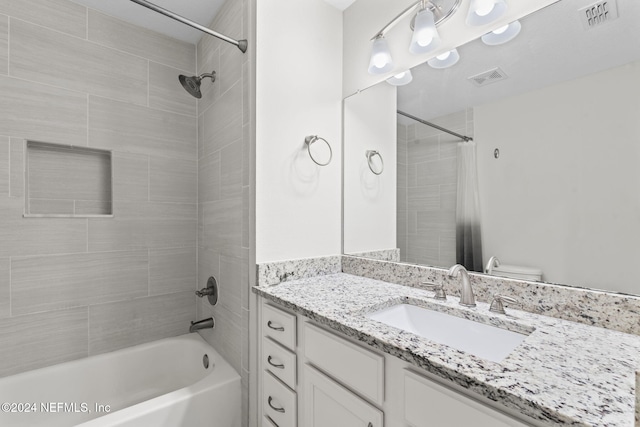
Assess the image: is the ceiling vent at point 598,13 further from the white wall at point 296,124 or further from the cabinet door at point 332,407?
the cabinet door at point 332,407

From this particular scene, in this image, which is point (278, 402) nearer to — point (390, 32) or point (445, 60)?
point (445, 60)

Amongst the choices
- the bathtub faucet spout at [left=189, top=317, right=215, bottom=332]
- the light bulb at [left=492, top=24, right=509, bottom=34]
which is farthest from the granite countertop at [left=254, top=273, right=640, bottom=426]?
the light bulb at [left=492, top=24, right=509, bottom=34]

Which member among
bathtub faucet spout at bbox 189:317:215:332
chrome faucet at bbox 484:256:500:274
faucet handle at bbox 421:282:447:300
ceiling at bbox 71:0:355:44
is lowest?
bathtub faucet spout at bbox 189:317:215:332

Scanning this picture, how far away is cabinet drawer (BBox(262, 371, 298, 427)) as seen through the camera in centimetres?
120

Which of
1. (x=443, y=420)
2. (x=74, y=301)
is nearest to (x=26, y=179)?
(x=74, y=301)

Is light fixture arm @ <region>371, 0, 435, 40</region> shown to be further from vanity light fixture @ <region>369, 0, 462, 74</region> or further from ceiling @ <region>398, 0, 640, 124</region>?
ceiling @ <region>398, 0, 640, 124</region>

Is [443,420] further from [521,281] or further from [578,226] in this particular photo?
[578,226]

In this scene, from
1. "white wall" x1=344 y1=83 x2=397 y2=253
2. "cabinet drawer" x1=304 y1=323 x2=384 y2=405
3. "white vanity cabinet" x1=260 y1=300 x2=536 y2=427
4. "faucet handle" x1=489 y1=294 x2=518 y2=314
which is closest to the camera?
"white vanity cabinet" x1=260 y1=300 x2=536 y2=427

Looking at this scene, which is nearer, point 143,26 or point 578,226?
point 578,226

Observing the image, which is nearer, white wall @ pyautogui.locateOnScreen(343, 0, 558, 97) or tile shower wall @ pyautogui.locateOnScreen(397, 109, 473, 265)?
white wall @ pyautogui.locateOnScreen(343, 0, 558, 97)

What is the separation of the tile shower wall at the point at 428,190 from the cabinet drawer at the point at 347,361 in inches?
24.7

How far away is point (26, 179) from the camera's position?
1674 mm

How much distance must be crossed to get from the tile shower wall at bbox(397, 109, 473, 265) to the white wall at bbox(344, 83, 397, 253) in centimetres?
7

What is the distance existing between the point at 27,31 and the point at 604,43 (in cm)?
266
